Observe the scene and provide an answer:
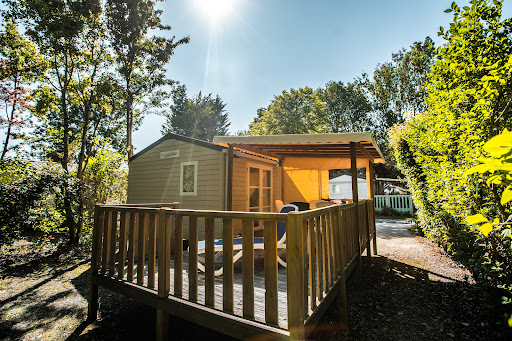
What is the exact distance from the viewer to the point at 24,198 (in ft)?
20.3

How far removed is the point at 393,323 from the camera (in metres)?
3.17

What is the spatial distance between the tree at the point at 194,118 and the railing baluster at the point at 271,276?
27.9 metres

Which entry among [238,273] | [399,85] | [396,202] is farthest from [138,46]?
[399,85]

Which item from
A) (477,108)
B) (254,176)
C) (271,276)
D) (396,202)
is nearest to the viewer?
(271,276)

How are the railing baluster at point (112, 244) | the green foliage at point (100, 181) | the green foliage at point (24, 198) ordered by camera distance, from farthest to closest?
the green foliage at point (100, 181), the green foliage at point (24, 198), the railing baluster at point (112, 244)

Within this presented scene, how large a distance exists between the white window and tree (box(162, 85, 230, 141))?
2156 cm

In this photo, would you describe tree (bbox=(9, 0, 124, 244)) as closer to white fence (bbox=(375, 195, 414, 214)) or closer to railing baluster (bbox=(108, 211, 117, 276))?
railing baluster (bbox=(108, 211, 117, 276))

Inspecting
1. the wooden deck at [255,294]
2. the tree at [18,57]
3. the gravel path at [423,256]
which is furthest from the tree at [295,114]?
the wooden deck at [255,294]

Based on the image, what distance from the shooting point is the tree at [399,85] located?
944 inches

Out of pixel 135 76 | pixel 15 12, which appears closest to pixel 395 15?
pixel 15 12

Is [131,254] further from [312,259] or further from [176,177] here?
[176,177]

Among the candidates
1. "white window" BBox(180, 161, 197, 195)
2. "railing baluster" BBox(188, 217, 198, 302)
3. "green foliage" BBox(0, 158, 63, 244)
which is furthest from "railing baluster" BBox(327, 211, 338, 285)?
"green foliage" BBox(0, 158, 63, 244)

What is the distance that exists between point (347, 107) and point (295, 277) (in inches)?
1181

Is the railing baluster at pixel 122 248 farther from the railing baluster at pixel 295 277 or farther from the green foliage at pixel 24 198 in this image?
the green foliage at pixel 24 198
